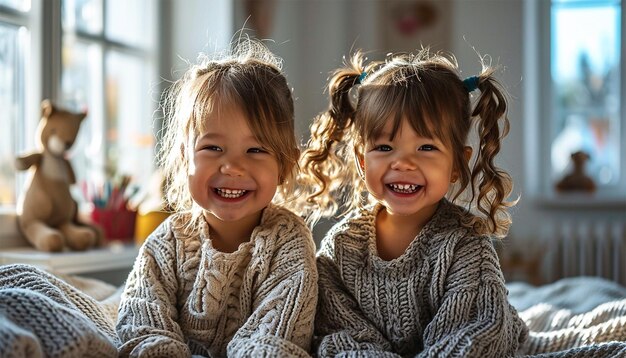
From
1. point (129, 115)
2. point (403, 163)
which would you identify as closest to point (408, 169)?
point (403, 163)

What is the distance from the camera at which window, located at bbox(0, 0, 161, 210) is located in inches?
89.0

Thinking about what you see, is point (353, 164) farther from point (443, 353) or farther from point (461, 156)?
point (443, 353)

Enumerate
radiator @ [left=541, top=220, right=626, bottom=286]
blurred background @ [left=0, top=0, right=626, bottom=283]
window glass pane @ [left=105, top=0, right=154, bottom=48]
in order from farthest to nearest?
radiator @ [left=541, top=220, right=626, bottom=286] < blurred background @ [left=0, top=0, right=626, bottom=283] < window glass pane @ [left=105, top=0, right=154, bottom=48]

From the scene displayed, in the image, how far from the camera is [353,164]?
1494 millimetres

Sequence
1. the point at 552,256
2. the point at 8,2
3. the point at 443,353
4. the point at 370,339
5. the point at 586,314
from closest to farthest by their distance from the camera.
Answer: the point at 443,353, the point at 370,339, the point at 586,314, the point at 8,2, the point at 552,256

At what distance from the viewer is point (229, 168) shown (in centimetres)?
126

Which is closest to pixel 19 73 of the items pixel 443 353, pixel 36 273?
pixel 36 273

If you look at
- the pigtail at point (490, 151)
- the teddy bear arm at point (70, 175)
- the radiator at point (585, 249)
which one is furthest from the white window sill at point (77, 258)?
the radiator at point (585, 249)

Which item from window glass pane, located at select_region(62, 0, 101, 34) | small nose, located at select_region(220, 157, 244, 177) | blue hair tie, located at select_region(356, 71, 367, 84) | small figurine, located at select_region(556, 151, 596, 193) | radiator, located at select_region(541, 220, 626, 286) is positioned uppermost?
window glass pane, located at select_region(62, 0, 101, 34)

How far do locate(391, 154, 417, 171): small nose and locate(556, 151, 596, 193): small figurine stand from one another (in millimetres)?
2652

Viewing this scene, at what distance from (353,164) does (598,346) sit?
57 centimetres

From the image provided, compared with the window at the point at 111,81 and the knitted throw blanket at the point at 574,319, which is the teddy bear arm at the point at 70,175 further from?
the knitted throw blanket at the point at 574,319

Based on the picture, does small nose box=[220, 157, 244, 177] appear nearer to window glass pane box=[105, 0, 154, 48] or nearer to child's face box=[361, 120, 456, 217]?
child's face box=[361, 120, 456, 217]


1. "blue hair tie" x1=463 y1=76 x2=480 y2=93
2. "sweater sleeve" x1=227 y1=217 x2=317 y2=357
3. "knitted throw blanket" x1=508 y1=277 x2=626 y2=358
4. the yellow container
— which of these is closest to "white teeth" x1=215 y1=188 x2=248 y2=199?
"sweater sleeve" x1=227 y1=217 x2=317 y2=357
